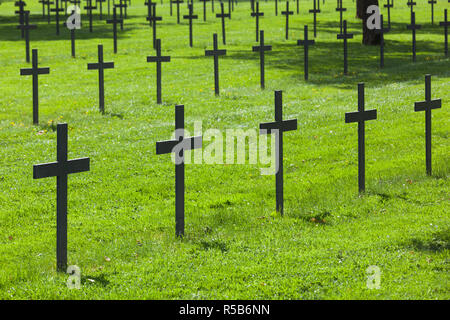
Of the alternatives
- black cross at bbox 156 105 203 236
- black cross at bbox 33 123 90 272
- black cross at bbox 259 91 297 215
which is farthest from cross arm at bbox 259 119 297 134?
black cross at bbox 33 123 90 272

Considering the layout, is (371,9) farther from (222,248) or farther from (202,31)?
(222,248)

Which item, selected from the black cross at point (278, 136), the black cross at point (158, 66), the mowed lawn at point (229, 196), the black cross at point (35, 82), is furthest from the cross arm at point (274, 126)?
the black cross at point (158, 66)

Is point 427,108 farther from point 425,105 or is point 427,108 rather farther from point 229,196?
point 229,196

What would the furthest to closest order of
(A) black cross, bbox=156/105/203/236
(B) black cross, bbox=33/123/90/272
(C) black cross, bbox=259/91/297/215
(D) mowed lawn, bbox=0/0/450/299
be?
(C) black cross, bbox=259/91/297/215 < (A) black cross, bbox=156/105/203/236 < (B) black cross, bbox=33/123/90/272 < (D) mowed lawn, bbox=0/0/450/299

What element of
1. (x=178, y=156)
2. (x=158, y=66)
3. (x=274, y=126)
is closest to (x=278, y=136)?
(x=274, y=126)

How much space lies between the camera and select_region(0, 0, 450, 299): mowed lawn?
7.76 meters

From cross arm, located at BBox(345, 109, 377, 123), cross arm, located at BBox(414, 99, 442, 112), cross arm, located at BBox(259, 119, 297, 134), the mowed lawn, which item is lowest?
the mowed lawn

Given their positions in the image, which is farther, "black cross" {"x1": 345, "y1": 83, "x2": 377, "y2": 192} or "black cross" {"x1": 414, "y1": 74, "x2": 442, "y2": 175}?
"black cross" {"x1": 414, "y1": 74, "x2": 442, "y2": 175}

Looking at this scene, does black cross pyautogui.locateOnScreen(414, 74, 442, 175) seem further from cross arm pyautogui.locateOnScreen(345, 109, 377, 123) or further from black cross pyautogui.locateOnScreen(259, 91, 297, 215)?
black cross pyautogui.locateOnScreen(259, 91, 297, 215)

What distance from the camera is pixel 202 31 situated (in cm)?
3719

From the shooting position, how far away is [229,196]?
11.6 m

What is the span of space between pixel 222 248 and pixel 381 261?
192 centimetres

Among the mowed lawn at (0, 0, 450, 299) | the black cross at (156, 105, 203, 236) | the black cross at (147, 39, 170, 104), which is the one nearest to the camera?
the mowed lawn at (0, 0, 450, 299)

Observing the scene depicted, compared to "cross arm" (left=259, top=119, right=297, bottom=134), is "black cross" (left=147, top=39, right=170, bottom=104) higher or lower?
higher
